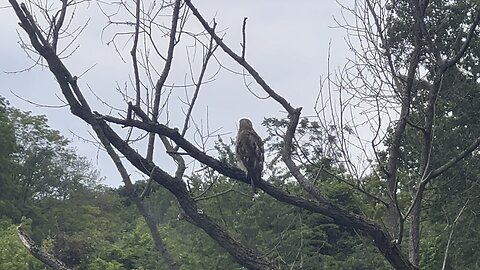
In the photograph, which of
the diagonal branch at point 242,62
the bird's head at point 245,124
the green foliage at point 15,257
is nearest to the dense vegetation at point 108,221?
the green foliage at point 15,257

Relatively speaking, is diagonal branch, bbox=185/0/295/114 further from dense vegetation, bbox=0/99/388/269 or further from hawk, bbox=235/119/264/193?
dense vegetation, bbox=0/99/388/269

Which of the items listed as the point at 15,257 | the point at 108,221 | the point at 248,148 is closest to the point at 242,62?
the point at 248,148

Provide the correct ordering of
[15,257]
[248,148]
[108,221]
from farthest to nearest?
1. [108,221]
2. [15,257]
3. [248,148]

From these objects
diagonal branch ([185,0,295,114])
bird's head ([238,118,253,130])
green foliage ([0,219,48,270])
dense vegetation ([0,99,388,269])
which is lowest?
diagonal branch ([185,0,295,114])

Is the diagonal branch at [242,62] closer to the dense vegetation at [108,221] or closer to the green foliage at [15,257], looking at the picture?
the dense vegetation at [108,221]

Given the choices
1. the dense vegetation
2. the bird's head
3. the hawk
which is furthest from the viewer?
the dense vegetation

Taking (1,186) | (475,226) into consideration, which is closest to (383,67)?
(475,226)

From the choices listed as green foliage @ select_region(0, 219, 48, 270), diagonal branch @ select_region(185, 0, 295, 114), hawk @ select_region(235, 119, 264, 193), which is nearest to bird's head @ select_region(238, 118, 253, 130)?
hawk @ select_region(235, 119, 264, 193)

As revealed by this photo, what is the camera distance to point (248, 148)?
27.3 feet

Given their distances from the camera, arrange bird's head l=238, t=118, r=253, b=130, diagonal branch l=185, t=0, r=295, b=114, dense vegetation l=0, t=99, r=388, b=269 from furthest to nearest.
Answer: dense vegetation l=0, t=99, r=388, b=269
bird's head l=238, t=118, r=253, b=130
diagonal branch l=185, t=0, r=295, b=114

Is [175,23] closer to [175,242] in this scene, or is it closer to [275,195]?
[275,195]

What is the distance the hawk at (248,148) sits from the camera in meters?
7.57

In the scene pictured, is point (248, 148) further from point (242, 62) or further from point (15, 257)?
point (15, 257)

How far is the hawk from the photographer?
757 centimetres
